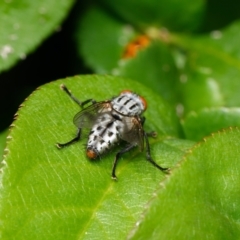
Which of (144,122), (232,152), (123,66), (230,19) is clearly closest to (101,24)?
(123,66)

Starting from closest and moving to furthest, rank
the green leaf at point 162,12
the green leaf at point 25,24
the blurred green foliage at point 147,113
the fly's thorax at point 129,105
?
the blurred green foliage at point 147,113 < the fly's thorax at point 129,105 < the green leaf at point 25,24 < the green leaf at point 162,12

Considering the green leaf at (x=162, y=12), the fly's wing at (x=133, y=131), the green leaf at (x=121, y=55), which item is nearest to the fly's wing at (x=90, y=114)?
the fly's wing at (x=133, y=131)

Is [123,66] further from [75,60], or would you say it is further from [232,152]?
[232,152]

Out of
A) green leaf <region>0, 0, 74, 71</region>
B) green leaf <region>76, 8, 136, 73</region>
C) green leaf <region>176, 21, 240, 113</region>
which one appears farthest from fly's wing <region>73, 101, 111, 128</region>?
green leaf <region>76, 8, 136, 73</region>

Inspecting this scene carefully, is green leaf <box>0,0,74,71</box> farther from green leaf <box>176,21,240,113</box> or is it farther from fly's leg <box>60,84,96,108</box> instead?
green leaf <box>176,21,240,113</box>

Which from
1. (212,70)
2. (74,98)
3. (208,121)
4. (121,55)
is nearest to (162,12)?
(121,55)

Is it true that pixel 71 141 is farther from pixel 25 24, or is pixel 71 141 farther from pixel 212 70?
pixel 212 70

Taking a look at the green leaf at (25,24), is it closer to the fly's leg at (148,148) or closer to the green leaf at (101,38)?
the green leaf at (101,38)
